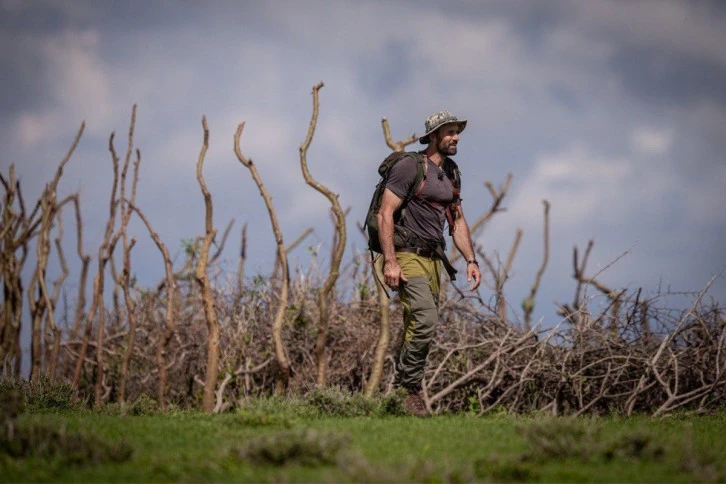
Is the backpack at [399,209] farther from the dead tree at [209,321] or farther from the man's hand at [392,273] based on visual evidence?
the dead tree at [209,321]

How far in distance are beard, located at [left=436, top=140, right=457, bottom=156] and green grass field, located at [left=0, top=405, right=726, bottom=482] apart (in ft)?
10.5

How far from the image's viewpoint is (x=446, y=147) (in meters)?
8.66

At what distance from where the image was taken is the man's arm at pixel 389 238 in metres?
8.18

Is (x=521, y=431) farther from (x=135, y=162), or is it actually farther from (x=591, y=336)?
(x=135, y=162)

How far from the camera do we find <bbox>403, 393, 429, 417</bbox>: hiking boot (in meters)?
8.47

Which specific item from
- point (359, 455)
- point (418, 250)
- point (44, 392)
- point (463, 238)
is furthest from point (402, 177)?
point (44, 392)

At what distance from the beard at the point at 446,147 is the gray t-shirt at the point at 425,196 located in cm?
17

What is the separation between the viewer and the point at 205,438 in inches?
243

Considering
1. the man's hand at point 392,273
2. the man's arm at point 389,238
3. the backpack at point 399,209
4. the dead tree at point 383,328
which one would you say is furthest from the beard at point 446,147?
the dead tree at point 383,328

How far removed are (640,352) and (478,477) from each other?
6068 millimetres

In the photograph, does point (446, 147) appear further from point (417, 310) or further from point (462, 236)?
point (417, 310)

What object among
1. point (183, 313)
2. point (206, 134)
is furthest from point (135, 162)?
point (183, 313)

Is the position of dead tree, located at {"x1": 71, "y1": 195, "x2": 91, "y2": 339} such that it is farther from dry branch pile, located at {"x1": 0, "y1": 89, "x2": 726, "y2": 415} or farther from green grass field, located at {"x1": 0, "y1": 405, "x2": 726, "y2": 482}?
green grass field, located at {"x1": 0, "y1": 405, "x2": 726, "y2": 482}

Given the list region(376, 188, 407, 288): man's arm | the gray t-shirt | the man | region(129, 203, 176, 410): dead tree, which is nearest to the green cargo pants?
the man
